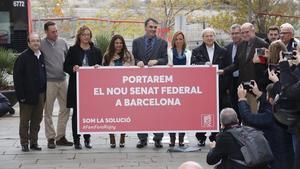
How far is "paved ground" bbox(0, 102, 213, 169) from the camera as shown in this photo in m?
8.91

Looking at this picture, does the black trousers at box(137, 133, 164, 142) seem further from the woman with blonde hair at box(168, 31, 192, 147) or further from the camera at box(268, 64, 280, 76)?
the camera at box(268, 64, 280, 76)

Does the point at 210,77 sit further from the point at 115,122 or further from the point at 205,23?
the point at 205,23

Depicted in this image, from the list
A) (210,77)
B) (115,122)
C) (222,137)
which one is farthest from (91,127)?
(222,137)

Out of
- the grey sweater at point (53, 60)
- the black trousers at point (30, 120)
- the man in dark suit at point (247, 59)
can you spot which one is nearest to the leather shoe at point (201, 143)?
the man in dark suit at point (247, 59)

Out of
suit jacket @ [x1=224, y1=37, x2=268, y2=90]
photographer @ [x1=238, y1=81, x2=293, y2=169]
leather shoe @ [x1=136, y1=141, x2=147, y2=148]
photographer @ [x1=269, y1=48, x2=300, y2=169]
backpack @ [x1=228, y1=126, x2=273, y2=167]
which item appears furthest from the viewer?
leather shoe @ [x1=136, y1=141, x2=147, y2=148]

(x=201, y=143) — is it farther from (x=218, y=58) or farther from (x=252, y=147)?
(x=252, y=147)

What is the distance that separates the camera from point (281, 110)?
6047 millimetres

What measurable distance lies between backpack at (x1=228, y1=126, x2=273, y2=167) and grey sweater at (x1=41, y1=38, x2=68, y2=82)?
4.50m

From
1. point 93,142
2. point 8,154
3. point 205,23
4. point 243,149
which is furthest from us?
point 205,23

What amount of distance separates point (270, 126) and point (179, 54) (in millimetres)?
3484

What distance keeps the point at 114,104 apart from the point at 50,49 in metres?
1.34

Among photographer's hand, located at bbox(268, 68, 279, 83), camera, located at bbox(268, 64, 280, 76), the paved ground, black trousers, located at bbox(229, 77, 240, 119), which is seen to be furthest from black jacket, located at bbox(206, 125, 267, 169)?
black trousers, located at bbox(229, 77, 240, 119)

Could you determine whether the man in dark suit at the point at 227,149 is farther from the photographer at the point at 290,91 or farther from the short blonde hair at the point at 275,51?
the short blonde hair at the point at 275,51

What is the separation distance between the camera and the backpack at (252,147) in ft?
19.6
